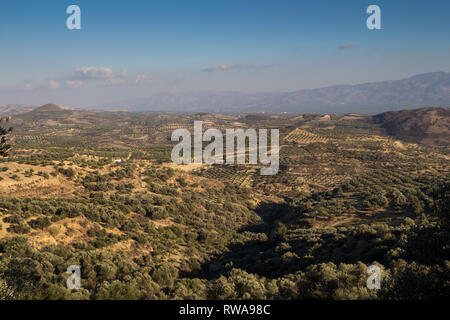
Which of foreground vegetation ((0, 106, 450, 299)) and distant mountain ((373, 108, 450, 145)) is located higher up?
distant mountain ((373, 108, 450, 145))

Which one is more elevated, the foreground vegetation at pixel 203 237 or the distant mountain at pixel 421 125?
the distant mountain at pixel 421 125

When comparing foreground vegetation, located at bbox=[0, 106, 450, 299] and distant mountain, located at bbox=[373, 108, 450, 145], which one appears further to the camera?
distant mountain, located at bbox=[373, 108, 450, 145]

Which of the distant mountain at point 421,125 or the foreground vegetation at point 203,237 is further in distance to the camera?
the distant mountain at point 421,125

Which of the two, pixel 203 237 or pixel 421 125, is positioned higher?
pixel 421 125

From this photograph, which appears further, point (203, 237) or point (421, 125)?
point (421, 125)
